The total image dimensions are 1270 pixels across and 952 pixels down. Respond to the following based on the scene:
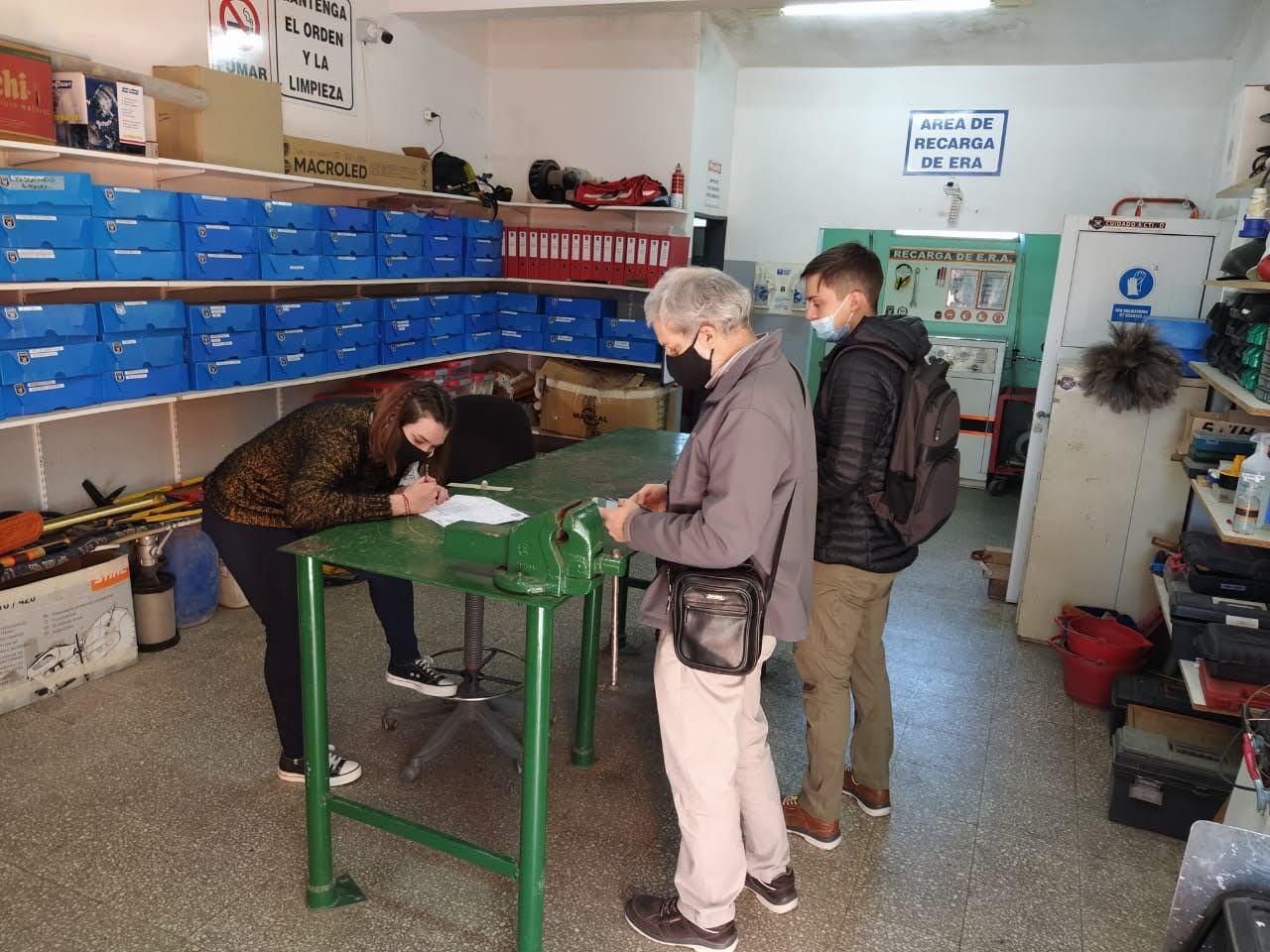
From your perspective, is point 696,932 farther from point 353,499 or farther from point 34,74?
point 34,74

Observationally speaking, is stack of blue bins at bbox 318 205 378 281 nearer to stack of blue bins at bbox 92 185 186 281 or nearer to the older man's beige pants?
stack of blue bins at bbox 92 185 186 281

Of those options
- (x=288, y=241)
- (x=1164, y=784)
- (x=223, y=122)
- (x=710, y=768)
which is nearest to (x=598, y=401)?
(x=288, y=241)

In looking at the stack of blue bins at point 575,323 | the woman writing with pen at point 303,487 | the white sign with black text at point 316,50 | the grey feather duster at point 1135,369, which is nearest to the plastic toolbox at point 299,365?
the white sign with black text at point 316,50

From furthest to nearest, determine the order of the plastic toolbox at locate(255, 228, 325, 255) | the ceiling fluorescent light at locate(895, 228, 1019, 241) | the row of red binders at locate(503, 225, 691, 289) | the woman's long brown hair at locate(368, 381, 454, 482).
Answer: the ceiling fluorescent light at locate(895, 228, 1019, 241), the row of red binders at locate(503, 225, 691, 289), the plastic toolbox at locate(255, 228, 325, 255), the woman's long brown hair at locate(368, 381, 454, 482)

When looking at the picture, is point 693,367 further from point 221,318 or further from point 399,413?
point 221,318

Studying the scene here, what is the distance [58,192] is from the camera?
3.00 meters

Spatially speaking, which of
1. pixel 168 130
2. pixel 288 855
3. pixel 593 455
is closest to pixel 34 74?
pixel 168 130

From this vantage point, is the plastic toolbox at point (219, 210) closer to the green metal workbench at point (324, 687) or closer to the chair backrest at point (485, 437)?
the chair backrest at point (485, 437)

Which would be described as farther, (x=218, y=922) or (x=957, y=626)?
(x=957, y=626)

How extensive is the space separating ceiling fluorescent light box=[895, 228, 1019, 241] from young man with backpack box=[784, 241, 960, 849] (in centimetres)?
487

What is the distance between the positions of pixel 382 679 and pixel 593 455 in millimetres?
1164

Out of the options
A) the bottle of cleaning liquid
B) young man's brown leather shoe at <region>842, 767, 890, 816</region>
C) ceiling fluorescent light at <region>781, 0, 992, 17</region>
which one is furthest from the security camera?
the bottle of cleaning liquid

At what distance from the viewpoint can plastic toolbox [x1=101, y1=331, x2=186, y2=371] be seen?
329cm

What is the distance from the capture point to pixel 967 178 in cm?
666
